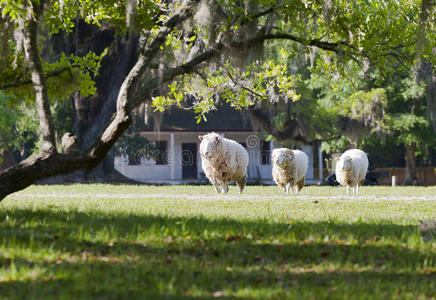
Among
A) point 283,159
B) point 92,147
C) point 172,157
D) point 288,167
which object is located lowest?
point 288,167

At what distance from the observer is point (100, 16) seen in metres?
12.6

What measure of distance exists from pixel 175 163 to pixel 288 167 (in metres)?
21.1

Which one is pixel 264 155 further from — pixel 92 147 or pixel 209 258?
pixel 209 258

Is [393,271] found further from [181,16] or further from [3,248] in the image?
[181,16]

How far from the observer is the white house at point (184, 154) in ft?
122

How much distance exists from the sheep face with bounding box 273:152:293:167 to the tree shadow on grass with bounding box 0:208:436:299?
9793mm

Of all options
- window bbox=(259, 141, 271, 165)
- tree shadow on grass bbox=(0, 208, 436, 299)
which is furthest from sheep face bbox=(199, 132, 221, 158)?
window bbox=(259, 141, 271, 165)

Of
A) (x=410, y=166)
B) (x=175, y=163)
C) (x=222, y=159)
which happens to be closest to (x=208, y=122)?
(x=175, y=163)

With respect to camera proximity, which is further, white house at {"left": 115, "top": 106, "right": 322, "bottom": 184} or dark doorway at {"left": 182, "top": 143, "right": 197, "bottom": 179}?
dark doorway at {"left": 182, "top": 143, "right": 197, "bottom": 179}

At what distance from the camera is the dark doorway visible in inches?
1578

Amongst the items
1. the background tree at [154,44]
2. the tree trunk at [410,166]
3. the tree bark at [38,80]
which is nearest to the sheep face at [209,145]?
the background tree at [154,44]

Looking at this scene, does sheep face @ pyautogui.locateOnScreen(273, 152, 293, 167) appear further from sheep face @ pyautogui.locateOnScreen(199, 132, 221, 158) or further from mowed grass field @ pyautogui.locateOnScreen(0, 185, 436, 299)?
mowed grass field @ pyautogui.locateOnScreen(0, 185, 436, 299)

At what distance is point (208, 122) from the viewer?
1517 inches

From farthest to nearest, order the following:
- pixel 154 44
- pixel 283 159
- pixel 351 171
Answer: pixel 351 171
pixel 283 159
pixel 154 44
